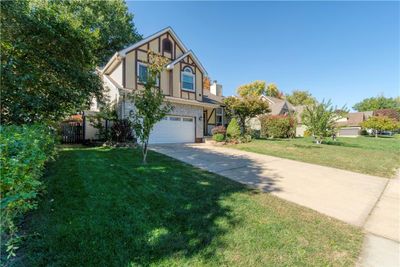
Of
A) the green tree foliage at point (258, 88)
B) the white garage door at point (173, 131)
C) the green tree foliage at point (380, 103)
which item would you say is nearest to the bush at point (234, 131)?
the white garage door at point (173, 131)

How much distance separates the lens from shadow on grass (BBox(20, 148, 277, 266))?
2.26 m

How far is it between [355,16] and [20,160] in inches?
595

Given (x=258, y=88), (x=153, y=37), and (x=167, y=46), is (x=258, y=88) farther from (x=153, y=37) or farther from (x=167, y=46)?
(x=153, y=37)

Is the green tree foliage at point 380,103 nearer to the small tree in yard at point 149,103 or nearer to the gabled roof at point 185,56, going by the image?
the gabled roof at point 185,56

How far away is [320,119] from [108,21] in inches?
865

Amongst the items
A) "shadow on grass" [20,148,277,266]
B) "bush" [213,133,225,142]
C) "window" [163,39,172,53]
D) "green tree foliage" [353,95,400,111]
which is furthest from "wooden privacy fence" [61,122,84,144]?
"green tree foliage" [353,95,400,111]

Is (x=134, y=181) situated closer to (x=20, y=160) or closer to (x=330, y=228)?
(x=20, y=160)

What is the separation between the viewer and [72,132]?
12.5 m

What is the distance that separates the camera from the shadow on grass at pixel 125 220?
2258 millimetres

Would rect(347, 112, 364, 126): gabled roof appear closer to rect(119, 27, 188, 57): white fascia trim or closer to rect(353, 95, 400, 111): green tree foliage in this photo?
rect(353, 95, 400, 111): green tree foliage

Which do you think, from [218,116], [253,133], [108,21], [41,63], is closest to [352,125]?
[253,133]

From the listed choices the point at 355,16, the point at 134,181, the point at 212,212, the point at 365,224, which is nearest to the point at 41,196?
the point at 134,181

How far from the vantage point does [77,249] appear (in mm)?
2279

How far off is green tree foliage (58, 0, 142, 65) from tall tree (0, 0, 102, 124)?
11845 mm
